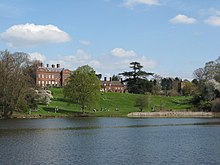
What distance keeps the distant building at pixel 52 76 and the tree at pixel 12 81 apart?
8429cm

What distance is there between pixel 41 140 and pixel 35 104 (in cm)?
5027

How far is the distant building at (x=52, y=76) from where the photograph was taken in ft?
550

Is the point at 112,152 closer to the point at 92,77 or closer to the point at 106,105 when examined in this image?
the point at 92,77

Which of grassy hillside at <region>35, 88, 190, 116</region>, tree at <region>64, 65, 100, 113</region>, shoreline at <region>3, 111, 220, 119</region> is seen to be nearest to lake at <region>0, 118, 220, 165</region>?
shoreline at <region>3, 111, 220, 119</region>

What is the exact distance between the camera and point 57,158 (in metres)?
30.4

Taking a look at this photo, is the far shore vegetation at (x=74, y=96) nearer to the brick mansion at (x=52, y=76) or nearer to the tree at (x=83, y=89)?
the tree at (x=83, y=89)

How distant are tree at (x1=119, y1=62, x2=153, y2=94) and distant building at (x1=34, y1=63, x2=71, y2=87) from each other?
86.3 ft

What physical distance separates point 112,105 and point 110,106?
216cm

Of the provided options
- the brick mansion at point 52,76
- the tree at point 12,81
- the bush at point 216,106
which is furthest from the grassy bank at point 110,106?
the brick mansion at point 52,76

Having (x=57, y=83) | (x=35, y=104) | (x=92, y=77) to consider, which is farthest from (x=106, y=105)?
(x=57, y=83)

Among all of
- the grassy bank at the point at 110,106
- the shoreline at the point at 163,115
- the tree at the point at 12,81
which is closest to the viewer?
the tree at the point at 12,81

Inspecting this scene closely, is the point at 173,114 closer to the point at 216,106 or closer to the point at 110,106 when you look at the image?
the point at 216,106

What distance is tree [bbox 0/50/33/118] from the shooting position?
80438 millimetres

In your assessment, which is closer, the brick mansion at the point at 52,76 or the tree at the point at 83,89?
the tree at the point at 83,89
